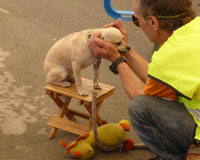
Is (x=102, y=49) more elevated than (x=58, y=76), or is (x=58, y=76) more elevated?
(x=102, y=49)

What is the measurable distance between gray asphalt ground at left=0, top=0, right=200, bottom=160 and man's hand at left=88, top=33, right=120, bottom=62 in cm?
91

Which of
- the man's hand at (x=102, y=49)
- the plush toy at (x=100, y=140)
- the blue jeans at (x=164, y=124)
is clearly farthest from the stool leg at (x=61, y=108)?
the blue jeans at (x=164, y=124)

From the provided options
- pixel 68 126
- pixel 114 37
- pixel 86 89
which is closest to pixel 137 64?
pixel 114 37

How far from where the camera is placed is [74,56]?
8.87ft

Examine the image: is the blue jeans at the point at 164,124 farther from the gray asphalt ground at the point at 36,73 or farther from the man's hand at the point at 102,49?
the gray asphalt ground at the point at 36,73

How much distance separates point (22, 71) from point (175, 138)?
2.51m

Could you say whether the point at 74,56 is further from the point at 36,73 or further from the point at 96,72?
the point at 36,73

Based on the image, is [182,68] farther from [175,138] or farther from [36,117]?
[36,117]

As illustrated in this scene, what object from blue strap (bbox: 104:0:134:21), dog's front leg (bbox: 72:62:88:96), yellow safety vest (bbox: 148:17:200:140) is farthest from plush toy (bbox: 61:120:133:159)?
blue strap (bbox: 104:0:134:21)

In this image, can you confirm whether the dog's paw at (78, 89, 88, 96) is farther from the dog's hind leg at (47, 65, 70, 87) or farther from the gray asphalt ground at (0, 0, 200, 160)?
the gray asphalt ground at (0, 0, 200, 160)

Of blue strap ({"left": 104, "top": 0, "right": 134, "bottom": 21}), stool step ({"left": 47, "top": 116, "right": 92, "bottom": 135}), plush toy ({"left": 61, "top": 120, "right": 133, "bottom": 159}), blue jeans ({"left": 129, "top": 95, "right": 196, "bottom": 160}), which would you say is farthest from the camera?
blue strap ({"left": 104, "top": 0, "right": 134, "bottom": 21})

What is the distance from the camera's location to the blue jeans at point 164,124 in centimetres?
207

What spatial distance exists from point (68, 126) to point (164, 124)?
41.8 inches

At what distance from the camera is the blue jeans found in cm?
207
